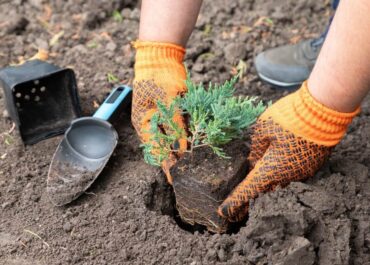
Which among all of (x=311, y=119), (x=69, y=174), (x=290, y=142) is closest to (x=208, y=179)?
(x=290, y=142)

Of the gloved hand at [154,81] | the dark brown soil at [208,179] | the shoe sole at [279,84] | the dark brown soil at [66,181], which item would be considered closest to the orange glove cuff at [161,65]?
the gloved hand at [154,81]

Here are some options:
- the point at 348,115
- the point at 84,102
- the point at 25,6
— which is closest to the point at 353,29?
the point at 348,115

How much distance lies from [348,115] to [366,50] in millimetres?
272

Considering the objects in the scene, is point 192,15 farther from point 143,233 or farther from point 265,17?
point 265,17

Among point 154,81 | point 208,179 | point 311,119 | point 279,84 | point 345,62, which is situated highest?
point 345,62

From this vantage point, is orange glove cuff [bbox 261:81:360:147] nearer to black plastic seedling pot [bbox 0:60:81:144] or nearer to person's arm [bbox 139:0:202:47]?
person's arm [bbox 139:0:202:47]

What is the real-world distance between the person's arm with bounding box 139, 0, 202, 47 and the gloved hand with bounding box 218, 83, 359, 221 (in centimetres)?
54

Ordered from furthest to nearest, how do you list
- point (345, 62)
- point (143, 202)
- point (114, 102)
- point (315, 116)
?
point (114, 102), point (143, 202), point (315, 116), point (345, 62)

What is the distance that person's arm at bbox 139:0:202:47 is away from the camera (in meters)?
2.30

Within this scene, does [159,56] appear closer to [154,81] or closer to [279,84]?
[154,81]

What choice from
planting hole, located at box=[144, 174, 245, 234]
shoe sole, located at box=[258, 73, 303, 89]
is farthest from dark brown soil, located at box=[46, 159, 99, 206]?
shoe sole, located at box=[258, 73, 303, 89]

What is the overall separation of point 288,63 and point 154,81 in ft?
3.60

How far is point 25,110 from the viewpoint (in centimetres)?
256

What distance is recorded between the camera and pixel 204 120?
2016 mm
